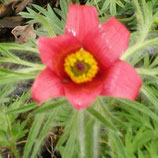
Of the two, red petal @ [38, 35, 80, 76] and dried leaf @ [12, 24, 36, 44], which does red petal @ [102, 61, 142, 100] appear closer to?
red petal @ [38, 35, 80, 76]

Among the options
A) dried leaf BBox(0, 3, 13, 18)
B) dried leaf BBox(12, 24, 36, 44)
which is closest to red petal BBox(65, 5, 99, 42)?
dried leaf BBox(12, 24, 36, 44)

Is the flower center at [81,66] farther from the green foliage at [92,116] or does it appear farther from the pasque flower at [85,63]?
the green foliage at [92,116]

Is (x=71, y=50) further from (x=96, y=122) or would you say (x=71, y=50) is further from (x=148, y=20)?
(x=148, y=20)

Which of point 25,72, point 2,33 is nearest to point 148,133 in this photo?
point 25,72

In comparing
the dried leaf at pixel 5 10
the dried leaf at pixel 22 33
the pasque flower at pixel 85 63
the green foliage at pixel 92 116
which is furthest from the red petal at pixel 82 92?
the dried leaf at pixel 5 10

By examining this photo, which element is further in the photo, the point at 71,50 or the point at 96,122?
the point at 96,122

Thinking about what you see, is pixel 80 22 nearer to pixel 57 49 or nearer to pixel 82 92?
pixel 57 49

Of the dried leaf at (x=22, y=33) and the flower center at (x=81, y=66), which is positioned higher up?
the flower center at (x=81, y=66)
